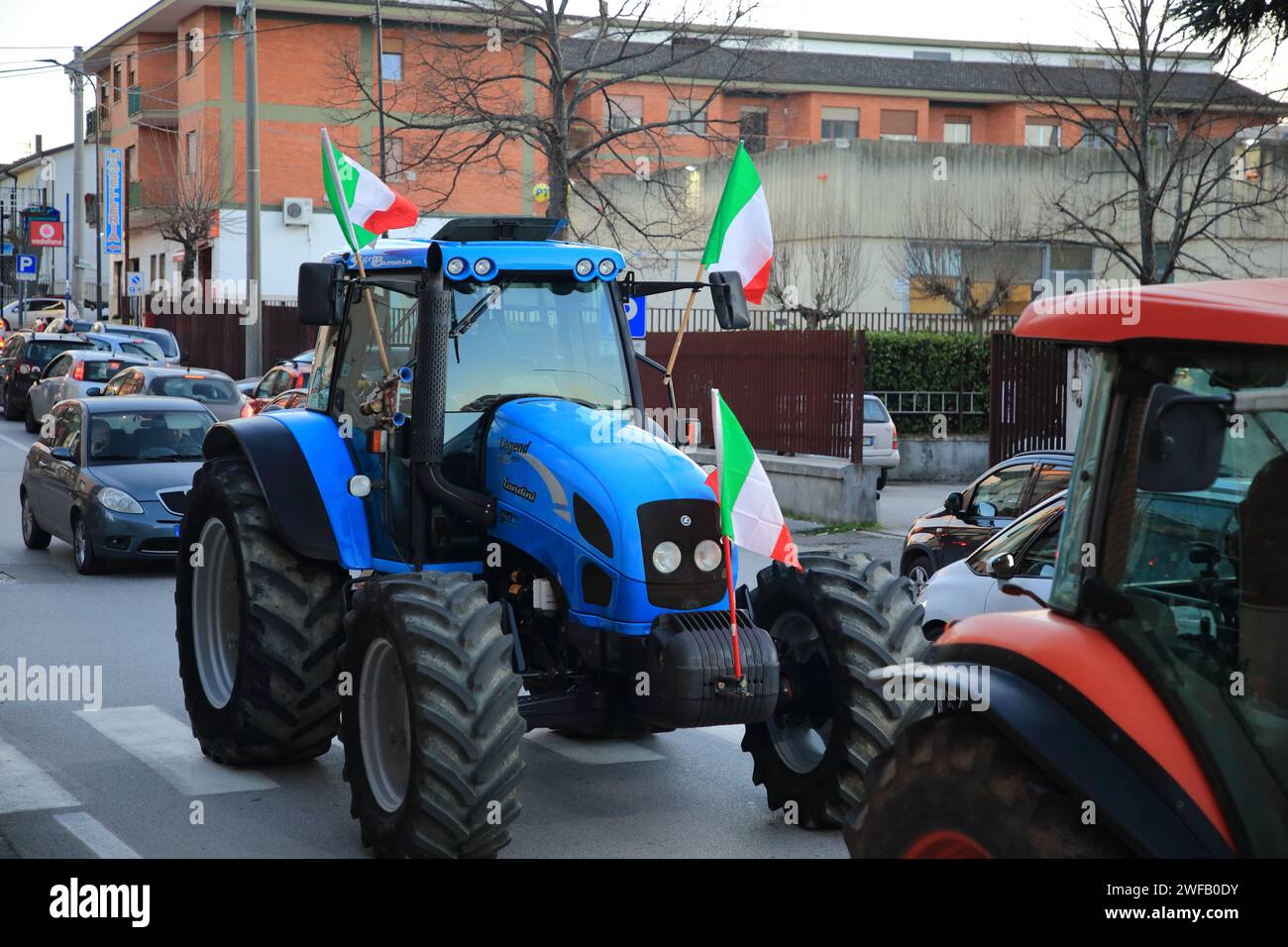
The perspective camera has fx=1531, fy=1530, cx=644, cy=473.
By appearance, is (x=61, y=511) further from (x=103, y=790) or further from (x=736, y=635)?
(x=736, y=635)

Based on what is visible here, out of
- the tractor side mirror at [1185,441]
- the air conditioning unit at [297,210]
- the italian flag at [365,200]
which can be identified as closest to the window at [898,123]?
the air conditioning unit at [297,210]

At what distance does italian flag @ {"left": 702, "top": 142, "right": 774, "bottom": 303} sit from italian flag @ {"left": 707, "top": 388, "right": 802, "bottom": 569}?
1.57 metres

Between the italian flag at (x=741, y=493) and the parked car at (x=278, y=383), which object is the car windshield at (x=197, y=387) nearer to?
the parked car at (x=278, y=383)

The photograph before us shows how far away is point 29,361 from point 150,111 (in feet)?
84.6

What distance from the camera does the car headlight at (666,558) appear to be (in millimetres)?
6377

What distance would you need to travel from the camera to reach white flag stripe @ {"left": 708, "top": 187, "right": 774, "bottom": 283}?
7984 mm

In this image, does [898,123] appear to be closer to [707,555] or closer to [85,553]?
[85,553]

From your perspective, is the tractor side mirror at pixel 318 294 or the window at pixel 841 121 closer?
the tractor side mirror at pixel 318 294

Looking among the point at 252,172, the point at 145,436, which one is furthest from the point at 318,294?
the point at 252,172

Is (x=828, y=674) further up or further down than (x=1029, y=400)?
further down

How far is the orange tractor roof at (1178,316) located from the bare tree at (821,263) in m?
31.3

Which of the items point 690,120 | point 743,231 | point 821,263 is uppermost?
point 690,120

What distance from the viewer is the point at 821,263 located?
1431 inches

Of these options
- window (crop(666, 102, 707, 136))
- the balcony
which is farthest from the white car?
the balcony
